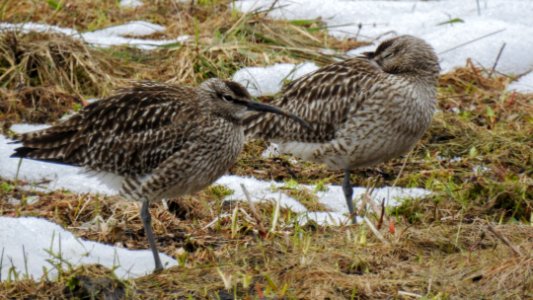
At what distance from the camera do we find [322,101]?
324 inches

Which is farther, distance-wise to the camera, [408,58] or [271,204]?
[408,58]

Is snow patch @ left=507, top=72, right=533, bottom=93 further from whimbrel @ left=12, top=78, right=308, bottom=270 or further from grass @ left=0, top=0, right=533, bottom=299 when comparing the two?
whimbrel @ left=12, top=78, right=308, bottom=270

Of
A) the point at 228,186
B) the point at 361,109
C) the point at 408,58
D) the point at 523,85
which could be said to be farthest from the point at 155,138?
the point at 523,85

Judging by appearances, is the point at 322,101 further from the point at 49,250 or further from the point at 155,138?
the point at 49,250

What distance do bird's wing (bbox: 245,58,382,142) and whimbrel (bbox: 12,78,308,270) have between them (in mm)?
1090

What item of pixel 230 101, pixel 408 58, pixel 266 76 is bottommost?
pixel 266 76

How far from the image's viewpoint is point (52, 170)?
838 cm

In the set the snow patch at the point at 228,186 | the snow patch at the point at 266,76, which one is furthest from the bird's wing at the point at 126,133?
the snow patch at the point at 266,76

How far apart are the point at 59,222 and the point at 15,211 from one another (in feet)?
1.39

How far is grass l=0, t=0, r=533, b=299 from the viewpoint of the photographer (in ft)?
18.7

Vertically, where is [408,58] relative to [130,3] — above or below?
above

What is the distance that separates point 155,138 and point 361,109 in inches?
70.8

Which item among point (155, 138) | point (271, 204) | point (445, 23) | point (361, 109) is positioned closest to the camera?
point (155, 138)

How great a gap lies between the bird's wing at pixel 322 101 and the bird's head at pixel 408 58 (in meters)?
0.12
